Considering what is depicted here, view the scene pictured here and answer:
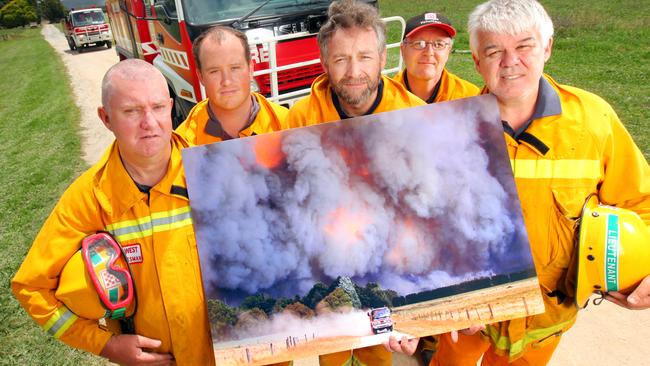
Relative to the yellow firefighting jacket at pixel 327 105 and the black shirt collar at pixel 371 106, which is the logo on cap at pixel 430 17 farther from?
the black shirt collar at pixel 371 106

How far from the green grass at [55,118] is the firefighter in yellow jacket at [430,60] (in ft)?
10.1

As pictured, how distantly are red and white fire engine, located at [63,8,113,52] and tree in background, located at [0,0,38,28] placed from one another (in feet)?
122

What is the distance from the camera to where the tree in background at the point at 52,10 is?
6517 centimetres

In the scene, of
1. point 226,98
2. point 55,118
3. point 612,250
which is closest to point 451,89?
point 226,98

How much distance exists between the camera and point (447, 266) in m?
1.85

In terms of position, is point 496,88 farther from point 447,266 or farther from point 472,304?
point 472,304

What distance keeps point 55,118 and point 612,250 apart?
12.2m

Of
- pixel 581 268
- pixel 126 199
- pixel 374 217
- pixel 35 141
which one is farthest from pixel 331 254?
pixel 35 141

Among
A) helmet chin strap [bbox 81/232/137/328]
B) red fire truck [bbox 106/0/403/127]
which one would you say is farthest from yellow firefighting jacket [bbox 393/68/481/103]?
red fire truck [bbox 106/0/403/127]

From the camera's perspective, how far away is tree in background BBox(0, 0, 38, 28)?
5412 cm

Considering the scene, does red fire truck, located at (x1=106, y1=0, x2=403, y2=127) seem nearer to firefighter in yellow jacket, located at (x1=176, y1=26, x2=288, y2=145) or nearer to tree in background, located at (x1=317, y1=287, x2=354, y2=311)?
firefighter in yellow jacket, located at (x1=176, y1=26, x2=288, y2=145)

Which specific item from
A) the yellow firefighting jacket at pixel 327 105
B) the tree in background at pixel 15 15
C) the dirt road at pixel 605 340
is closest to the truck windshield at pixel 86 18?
the dirt road at pixel 605 340

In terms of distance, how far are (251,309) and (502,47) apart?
55.5 inches

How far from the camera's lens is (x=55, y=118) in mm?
11094
